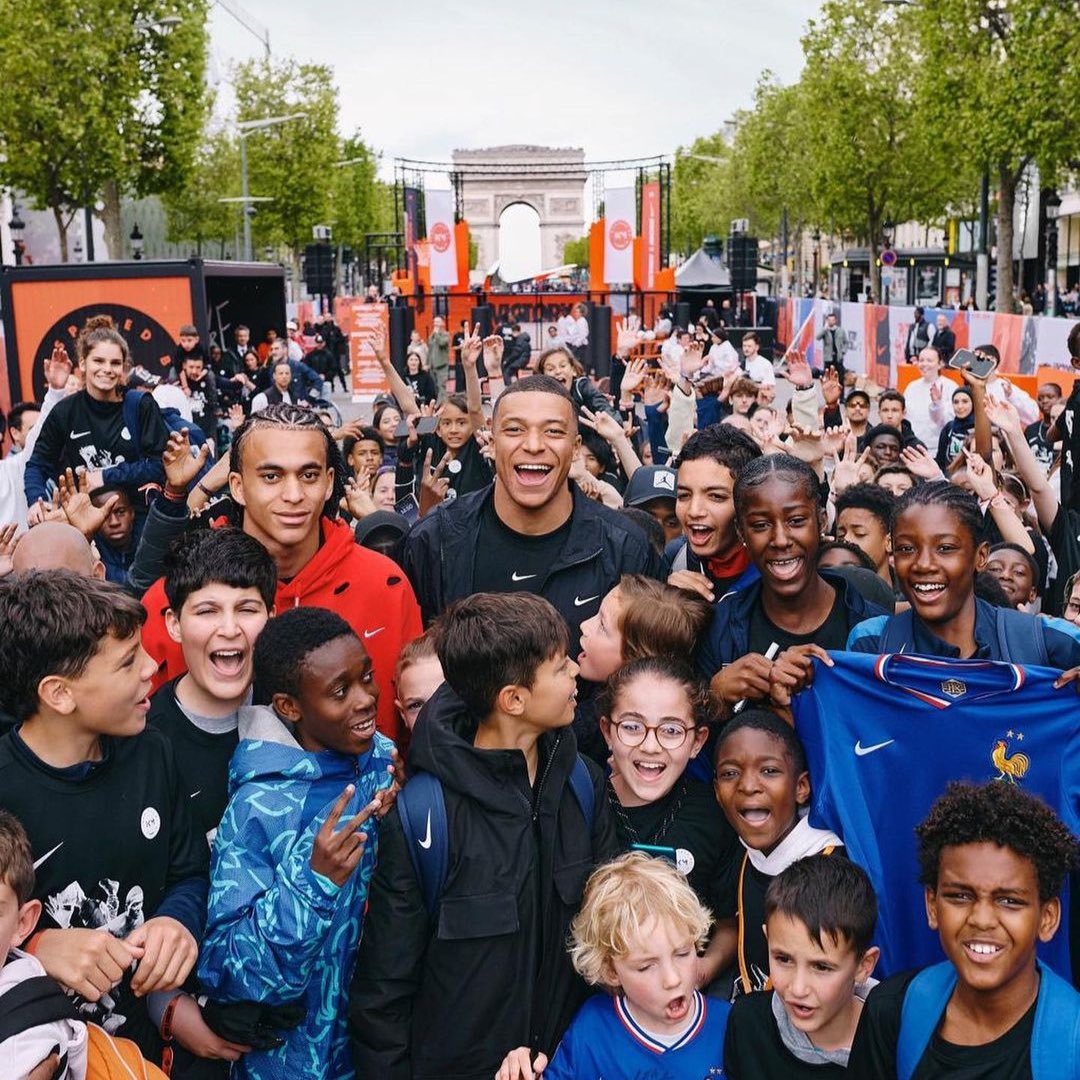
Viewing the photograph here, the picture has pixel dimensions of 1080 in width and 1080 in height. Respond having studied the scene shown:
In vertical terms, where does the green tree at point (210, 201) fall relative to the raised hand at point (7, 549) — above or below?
above

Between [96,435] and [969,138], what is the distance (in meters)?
24.7

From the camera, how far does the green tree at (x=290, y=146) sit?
49188 mm

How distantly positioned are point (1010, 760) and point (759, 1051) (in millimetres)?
1106

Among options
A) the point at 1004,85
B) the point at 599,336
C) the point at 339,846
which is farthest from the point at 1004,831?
the point at 1004,85

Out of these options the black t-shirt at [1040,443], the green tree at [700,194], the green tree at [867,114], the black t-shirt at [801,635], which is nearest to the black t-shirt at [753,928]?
the black t-shirt at [801,635]

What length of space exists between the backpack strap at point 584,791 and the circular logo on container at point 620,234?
2823 centimetres

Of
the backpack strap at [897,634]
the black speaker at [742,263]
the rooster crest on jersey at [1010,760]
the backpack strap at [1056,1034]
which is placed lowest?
the backpack strap at [1056,1034]

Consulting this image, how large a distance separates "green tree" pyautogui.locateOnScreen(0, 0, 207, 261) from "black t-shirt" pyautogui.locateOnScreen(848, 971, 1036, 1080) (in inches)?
1145

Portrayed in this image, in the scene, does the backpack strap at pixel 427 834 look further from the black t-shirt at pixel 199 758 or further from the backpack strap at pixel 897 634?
the backpack strap at pixel 897 634

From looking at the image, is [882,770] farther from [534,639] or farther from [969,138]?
[969,138]

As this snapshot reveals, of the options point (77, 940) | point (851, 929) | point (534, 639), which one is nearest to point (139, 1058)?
point (77, 940)

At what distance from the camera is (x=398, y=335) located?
2809 cm

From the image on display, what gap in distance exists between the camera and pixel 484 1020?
307 centimetres

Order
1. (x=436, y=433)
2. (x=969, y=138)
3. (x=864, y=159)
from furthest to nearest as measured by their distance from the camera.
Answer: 1. (x=864, y=159)
2. (x=969, y=138)
3. (x=436, y=433)
